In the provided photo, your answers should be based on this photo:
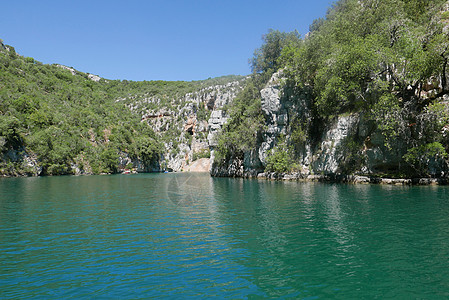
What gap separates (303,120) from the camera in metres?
55.4

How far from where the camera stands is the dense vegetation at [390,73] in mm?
33531

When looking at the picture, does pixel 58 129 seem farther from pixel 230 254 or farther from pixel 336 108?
pixel 230 254

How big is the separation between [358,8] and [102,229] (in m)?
Result: 56.1

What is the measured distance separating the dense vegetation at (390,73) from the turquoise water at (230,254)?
17886 mm

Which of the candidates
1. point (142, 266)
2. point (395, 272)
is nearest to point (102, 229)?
point (142, 266)

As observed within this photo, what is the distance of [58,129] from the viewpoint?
341 ft

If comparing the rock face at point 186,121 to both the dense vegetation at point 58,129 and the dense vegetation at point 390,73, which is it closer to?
the dense vegetation at point 58,129

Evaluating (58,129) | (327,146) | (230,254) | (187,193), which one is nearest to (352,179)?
(327,146)

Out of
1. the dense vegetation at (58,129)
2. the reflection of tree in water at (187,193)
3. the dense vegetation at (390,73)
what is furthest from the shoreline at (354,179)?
the dense vegetation at (58,129)

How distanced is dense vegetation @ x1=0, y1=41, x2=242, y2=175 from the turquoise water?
81.6 metres

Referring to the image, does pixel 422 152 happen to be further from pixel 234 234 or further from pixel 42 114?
pixel 42 114

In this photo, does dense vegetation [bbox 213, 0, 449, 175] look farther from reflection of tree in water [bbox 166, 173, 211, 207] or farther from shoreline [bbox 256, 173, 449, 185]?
reflection of tree in water [bbox 166, 173, 211, 207]

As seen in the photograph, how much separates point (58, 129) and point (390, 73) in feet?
363

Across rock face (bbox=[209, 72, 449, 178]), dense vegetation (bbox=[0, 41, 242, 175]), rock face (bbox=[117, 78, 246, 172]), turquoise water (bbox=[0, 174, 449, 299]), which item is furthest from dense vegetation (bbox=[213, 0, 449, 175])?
rock face (bbox=[117, 78, 246, 172])
